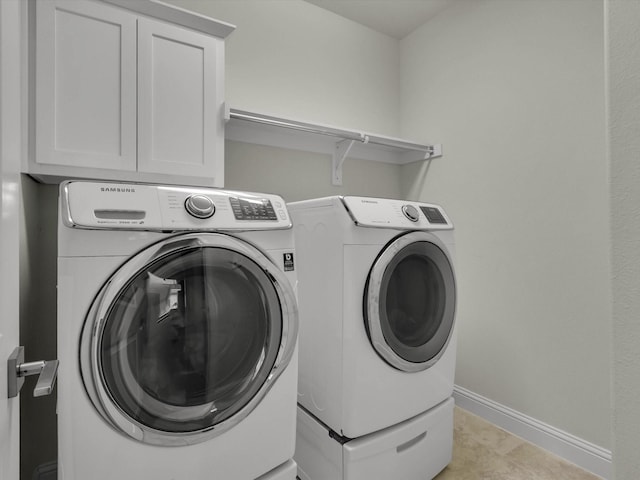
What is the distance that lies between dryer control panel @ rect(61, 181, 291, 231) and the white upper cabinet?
21.1 inches

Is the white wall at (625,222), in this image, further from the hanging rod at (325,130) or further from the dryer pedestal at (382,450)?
the hanging rod at (325,130)

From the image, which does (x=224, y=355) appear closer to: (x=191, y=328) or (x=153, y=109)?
(x=191, y=328)

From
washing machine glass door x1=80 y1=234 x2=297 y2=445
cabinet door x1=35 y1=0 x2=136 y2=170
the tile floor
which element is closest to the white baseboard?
the tile floor

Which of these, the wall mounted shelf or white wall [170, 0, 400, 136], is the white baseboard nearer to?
the wall mounted shelf

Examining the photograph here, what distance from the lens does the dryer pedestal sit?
1330 millimetres

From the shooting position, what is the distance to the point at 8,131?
0.57m

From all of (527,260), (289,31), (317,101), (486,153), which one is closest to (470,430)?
(527,260)

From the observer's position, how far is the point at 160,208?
0.97m

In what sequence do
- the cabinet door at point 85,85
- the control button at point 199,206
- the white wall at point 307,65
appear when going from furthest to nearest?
the white wall at point 307,65
the cabinet door at point 85,85
the control button at point 199,206

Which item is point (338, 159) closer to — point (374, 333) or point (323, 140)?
point (323, 140)

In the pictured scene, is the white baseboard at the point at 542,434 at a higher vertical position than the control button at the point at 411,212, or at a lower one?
lower

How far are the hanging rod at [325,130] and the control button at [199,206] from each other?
3.02 ft

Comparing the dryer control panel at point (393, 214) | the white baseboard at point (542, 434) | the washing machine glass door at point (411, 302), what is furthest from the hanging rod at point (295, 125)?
the white baseboard at point (542, 434)

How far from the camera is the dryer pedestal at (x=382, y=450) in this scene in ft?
4.36
